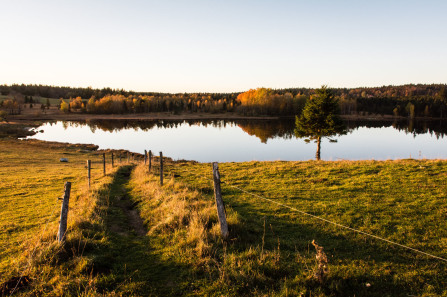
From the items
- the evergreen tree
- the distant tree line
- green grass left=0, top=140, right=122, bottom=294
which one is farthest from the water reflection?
green grass left=0, top=140, right=122, bottom=294

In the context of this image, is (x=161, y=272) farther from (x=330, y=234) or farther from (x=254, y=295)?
(x=330, y=234)

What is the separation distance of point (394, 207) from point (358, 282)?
6279 mm

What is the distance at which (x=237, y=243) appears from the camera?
7.34 m

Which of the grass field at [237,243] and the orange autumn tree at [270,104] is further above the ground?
the orange autumn tree at [270,104]

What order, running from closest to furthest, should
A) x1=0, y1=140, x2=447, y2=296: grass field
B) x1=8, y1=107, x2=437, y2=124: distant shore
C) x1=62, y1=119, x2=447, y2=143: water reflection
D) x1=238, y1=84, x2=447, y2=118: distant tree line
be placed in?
x1=0, y1=140, x2=447, y2=296: grass field
x1=62, y1=119, x2=447, y2=143: water reflection
x1=238, y1=84, x2=447, y2=118: distant tree line
x1=8, y1=107, x2=437, y2=124: distant shore

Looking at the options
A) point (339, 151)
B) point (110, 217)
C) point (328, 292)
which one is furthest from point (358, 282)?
point (339, 151)

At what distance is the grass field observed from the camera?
5.57 metres

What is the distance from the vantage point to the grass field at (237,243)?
557 centimetres

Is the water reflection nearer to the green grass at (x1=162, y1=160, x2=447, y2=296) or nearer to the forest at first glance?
the forest

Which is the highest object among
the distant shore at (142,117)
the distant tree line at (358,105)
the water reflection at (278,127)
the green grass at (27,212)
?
the distant tree line at (358,105)

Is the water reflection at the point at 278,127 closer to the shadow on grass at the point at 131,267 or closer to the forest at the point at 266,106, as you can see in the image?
the forest at the point at 266,106

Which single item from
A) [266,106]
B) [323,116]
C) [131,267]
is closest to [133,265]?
[131,267]

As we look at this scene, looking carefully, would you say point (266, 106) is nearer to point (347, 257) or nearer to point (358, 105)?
point (358, 105)

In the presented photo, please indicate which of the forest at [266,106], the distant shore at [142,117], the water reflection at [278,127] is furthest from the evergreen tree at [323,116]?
the distant shore at [142,117]
